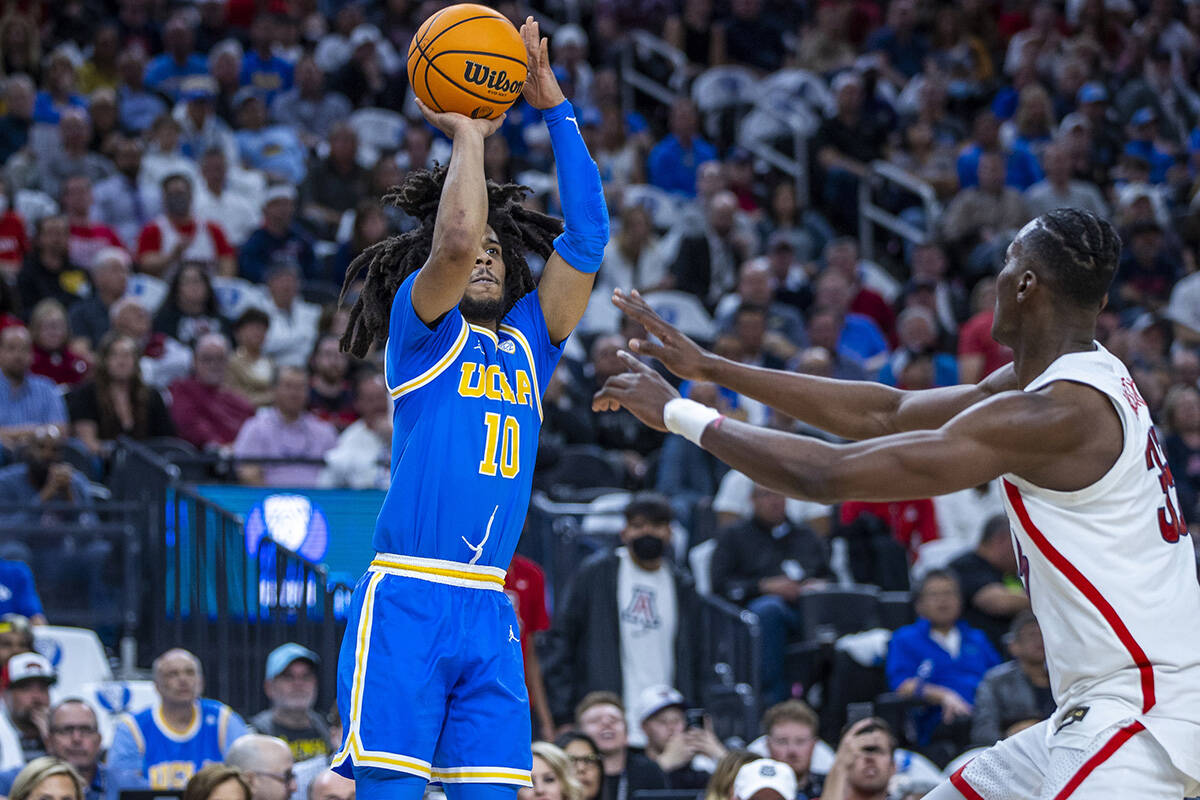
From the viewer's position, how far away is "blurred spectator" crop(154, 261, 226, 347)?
13.3m

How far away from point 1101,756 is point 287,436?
331 inches

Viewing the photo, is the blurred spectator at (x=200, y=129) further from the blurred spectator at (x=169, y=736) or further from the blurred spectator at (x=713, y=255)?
the blurred spectator at (x=169, y=736)

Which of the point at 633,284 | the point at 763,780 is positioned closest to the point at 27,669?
the point at 763,780

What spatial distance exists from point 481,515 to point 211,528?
6.00 metres

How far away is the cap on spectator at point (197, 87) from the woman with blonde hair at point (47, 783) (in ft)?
30.8

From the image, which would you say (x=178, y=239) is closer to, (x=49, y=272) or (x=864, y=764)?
(x=49, y=272)

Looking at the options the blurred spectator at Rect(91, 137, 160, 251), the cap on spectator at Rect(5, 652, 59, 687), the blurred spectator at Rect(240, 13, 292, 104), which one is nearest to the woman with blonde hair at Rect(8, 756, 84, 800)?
the cap on spectator at Rect(5, 652, 59, 687)

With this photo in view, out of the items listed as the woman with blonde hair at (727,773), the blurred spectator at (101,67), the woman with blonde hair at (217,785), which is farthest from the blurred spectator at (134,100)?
the woman with blonde hair at (727,773)

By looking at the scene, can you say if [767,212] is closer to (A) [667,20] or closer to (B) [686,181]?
(B) [686,181]

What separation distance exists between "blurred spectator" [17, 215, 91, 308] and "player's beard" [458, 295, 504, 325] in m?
8.71

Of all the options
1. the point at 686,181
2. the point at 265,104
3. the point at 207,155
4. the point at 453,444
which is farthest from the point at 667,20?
the point at 453,444

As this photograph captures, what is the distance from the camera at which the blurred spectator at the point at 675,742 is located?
9.69 m

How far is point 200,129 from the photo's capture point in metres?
15.7

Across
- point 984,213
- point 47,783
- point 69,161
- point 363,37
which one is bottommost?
point 47,783
